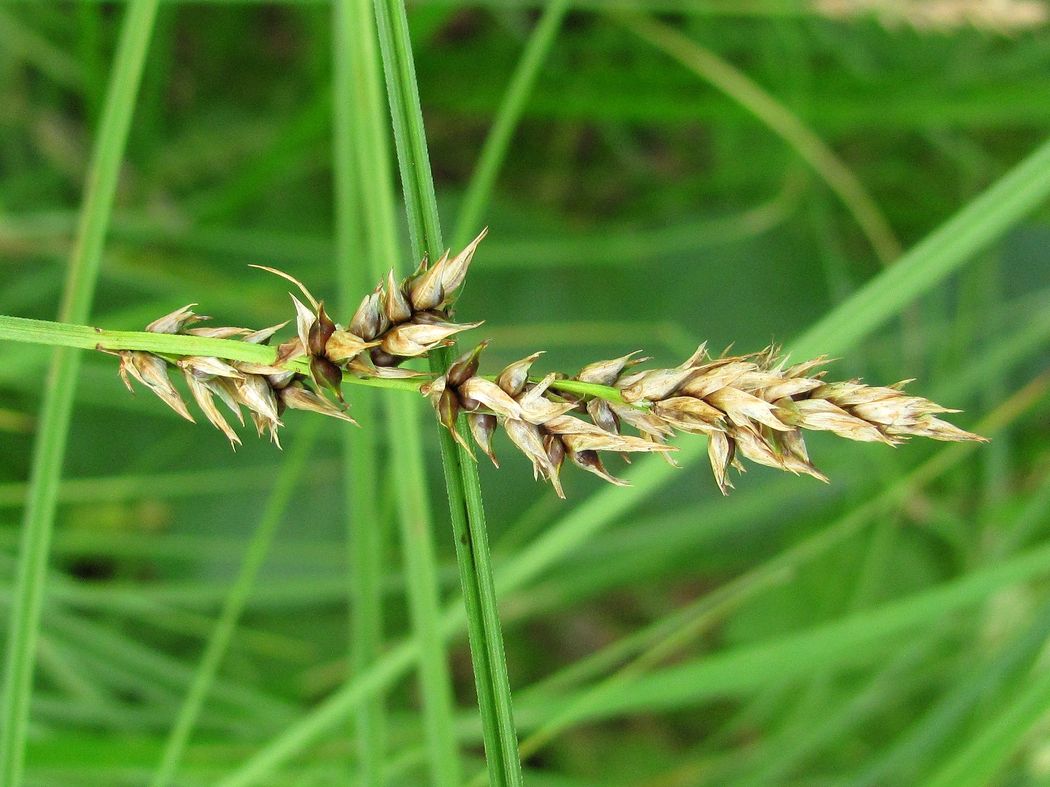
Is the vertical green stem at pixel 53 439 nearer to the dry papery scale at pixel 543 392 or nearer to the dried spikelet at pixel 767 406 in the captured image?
the dry papery scale at pixel 543 392

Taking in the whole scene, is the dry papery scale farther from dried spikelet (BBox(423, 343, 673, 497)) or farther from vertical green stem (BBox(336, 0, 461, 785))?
vertical green stem (BBox(336, 0, 461, 785))

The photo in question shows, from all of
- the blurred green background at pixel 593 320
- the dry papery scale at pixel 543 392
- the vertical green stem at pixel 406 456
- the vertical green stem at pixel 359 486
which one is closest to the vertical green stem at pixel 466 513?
the dry papery scale at pixel 543 392

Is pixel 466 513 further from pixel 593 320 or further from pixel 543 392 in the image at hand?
pixel 593 320

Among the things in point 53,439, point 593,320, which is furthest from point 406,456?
point 593,320

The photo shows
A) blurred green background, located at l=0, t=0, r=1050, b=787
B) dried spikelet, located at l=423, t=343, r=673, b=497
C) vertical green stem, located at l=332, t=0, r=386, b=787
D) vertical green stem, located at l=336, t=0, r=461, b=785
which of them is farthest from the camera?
blurred green background, located at l=0, t=0, r=1050, b=787

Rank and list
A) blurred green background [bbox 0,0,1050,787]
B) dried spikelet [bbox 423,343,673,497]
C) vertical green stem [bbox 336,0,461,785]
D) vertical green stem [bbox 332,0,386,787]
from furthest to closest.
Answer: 1. blurred green background [bbox 0,0,1050,787]
2. vertical green stem [bbox 332,0,386,787]
3. vertical green stem [bbox 336,0,461,785]
4. dried spikelet [bbox 423,343,673,497]

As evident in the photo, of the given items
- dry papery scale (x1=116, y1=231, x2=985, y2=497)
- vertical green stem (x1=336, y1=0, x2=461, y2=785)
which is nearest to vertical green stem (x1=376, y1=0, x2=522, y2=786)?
dry papery scale (x1=116, y1=231, x2=985, y2=497)
